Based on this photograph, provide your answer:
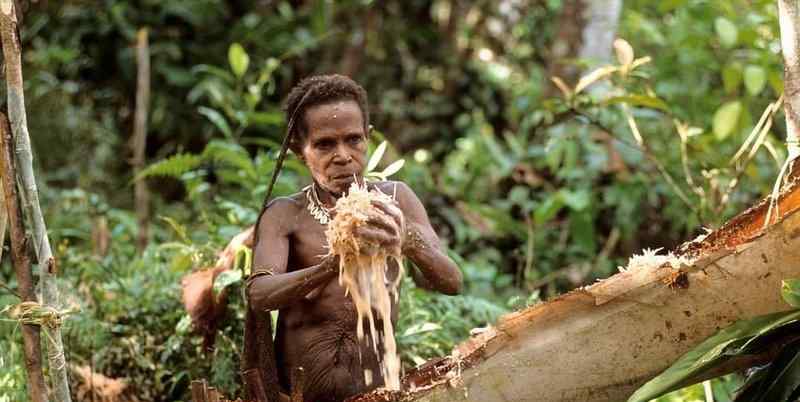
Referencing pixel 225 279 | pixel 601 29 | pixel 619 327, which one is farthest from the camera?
pixel 601 29

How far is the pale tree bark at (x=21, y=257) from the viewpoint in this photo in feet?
10.3

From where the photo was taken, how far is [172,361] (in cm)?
454

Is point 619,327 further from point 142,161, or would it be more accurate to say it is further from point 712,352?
point 142,161

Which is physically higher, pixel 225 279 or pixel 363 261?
pixel 225 279

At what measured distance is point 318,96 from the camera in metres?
3.40

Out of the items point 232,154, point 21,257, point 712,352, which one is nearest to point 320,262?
point 21,257

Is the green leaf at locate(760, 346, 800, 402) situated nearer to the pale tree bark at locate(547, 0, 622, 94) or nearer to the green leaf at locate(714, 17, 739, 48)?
the green leaf at locate(714, 17, 739, 48)

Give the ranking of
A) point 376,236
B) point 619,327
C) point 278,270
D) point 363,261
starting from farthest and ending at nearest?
1. point 278,270
2. point 619,327
3. point 363,261
4. point 376,236

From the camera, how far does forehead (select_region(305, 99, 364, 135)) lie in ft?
11.0

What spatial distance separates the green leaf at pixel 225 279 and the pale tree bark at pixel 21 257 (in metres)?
0.86

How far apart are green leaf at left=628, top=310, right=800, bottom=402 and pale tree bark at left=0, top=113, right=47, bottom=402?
1.81m

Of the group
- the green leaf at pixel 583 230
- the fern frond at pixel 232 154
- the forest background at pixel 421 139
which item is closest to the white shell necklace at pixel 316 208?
the forest background at pixel 421 139

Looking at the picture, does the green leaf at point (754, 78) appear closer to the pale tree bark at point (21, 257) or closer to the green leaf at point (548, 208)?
the green leaf at point (548, 208)

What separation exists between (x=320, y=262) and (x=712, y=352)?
4.07 ft
